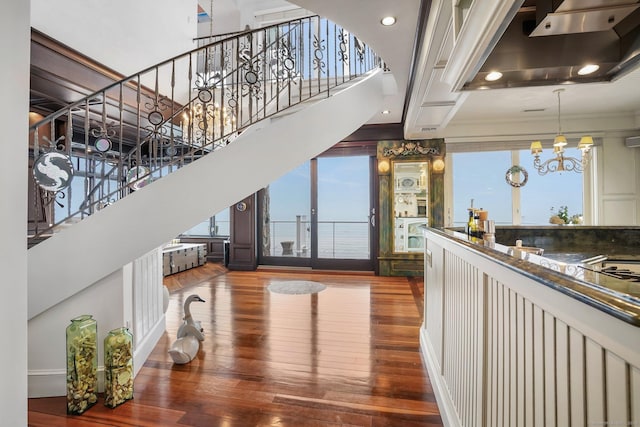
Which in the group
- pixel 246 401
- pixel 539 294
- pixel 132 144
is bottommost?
pixel 246 401

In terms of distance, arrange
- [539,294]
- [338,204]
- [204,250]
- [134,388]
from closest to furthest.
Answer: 1. [539,294]
2. [134,388]
3. [338,204]
4. [204,250]

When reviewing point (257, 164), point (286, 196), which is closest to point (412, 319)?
point (257, 164)

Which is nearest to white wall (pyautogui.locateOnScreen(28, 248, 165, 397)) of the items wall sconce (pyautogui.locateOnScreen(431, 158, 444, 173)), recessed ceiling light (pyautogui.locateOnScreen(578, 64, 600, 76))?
recessed ceiling light (pyautogui.locateOnScreen(578, 64, 600, 76))

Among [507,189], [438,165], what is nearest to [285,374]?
[438,165]

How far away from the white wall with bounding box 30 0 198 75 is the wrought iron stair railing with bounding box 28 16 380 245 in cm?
31

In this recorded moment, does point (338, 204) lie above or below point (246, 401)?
above

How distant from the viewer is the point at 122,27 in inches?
174

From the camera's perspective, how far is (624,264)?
2.44 m

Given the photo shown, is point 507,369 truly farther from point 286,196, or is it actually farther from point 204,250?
point 204,250

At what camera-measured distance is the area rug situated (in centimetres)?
482

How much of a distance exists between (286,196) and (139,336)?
452cm

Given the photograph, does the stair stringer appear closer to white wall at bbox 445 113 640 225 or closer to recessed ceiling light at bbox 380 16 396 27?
recessed ceiling light at bbox 380 16 396 27

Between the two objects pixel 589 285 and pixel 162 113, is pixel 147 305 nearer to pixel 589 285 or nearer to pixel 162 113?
pixel 162 113

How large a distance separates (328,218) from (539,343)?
223 inches
